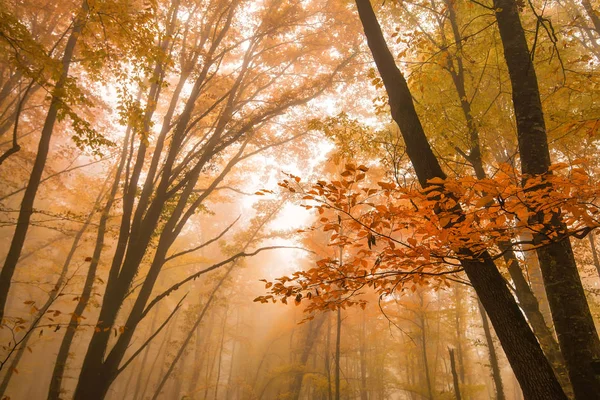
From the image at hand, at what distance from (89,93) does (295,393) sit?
13.1 metres

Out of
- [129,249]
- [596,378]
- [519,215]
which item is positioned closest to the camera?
[519,215]

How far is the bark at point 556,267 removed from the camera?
192 cm

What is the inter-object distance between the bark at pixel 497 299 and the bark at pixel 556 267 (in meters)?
0.22

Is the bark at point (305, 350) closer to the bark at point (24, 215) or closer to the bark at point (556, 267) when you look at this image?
the bark at point (24, 215)

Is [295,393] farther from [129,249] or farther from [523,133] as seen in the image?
[523,133]

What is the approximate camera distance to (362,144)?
211 inches

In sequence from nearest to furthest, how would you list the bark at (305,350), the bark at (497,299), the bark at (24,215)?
the bark at (497,299) < the bark at (24,215) < the bark at (305,350)

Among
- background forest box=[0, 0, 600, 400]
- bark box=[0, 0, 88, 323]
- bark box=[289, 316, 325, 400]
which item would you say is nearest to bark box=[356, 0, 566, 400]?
background forest box=[0, 0, 600, 400]

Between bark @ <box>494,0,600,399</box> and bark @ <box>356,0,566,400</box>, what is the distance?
22 cm

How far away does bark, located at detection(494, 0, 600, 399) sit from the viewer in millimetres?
1919

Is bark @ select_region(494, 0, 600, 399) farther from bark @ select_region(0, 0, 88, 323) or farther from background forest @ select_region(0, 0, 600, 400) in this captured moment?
bark @ select_region(0, 0, 88, 323)

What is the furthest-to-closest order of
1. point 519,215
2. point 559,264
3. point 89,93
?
point 89,93, point 559,264, point 519,215

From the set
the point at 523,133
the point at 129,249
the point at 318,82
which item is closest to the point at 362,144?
the point at 318,82

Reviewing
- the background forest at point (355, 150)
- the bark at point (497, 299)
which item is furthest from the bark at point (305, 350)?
the bark at point (497, 299)
